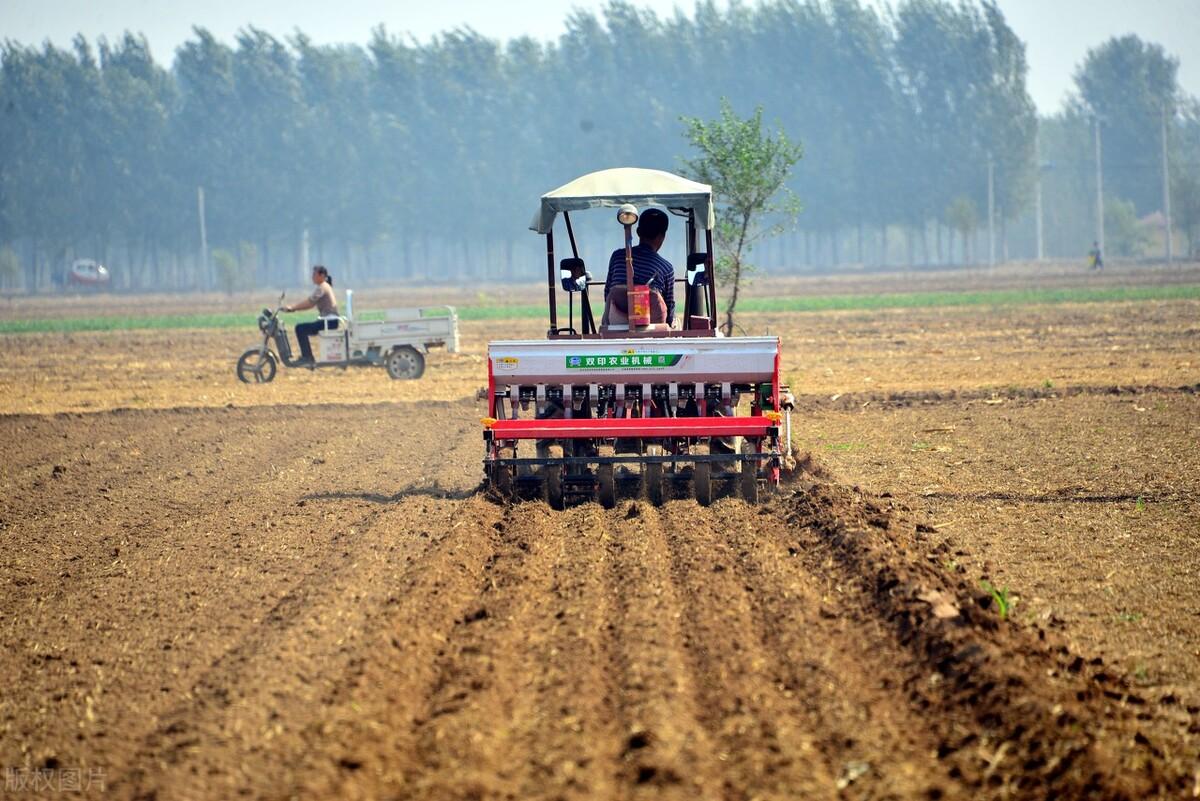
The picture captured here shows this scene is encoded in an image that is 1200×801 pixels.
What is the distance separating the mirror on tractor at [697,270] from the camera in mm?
12492

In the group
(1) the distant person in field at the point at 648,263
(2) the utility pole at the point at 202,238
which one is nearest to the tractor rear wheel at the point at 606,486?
(1) the distant person in field at the point at 648,263

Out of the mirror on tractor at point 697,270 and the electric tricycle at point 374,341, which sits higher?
the mirror on tractor at point 697,270

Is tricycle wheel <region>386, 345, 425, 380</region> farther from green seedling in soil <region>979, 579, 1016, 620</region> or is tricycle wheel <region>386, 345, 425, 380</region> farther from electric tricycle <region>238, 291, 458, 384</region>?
green seedling in soil <region>979, 579, 1016, 620</region>

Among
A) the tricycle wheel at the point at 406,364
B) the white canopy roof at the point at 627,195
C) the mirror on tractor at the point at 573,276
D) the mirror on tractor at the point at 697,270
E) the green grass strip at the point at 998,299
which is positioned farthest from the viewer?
the green grass strip at the point at 998,299

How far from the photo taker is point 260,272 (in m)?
125

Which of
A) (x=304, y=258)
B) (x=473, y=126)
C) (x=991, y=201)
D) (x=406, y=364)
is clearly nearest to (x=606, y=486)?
(x=406, y=364)

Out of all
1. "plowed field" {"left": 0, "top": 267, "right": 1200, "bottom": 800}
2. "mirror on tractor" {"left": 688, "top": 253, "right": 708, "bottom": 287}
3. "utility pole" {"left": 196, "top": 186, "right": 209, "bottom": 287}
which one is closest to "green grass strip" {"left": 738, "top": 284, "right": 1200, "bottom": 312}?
"plowed field" {"left": 0, "top": 267, "right": 1200, "bottom": 800}

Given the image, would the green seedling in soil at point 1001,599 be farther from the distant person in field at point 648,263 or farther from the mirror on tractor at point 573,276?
the distant person in field at point 648,263

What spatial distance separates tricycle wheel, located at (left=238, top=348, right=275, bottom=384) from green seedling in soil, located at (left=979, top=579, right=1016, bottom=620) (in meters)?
18.4

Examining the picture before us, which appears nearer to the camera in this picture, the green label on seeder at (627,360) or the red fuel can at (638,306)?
the green label on seeder at (627,360)

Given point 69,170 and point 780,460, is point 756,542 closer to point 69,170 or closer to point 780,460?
point 780,460

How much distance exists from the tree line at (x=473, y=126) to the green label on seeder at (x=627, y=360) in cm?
8829

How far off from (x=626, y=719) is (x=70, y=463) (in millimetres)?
11629

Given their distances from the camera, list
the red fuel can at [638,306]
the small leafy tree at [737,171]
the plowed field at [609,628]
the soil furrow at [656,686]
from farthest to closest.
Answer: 1. the small leafy tree at [737,171]
2. the red fuel can at [638,306]
3. the plowed field at [609,628]
4. the soil furrow at [656,686]
